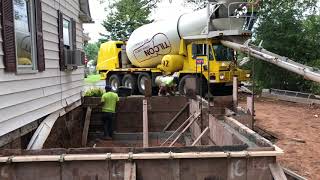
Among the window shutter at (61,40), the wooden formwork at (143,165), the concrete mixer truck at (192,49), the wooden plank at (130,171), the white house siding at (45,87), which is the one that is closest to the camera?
the wooden plank at (130,171)

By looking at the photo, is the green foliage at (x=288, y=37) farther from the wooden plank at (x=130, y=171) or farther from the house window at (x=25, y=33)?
the wooden plank at (x=130, y=171)

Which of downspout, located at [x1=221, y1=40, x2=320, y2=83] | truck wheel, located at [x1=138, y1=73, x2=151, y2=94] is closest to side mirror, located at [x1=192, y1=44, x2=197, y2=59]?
downspout, located at [x1=221, y1=40, x2=320, y2=83]

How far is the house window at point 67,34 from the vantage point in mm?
10156

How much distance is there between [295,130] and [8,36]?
910cm

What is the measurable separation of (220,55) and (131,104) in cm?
417

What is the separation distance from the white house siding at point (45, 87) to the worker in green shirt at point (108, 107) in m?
0.86

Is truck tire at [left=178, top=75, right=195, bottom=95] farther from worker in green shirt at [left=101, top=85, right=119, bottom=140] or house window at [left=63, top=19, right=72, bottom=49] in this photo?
house window at [left=63, top=19, right=72, bottom=49]

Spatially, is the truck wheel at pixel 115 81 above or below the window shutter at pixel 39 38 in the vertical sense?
below

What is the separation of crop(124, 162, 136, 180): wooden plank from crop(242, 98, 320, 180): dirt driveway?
410 centimetres

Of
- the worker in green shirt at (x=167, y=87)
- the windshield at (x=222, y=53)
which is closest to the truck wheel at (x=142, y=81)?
the worker in green shirt at (x=167, y=87)

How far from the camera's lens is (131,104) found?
45.1ft

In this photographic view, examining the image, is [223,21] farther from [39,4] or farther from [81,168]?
[81,168]

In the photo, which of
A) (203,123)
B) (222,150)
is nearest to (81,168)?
(222,150)

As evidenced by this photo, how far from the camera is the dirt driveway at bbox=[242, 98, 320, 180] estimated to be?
821 centimetres
